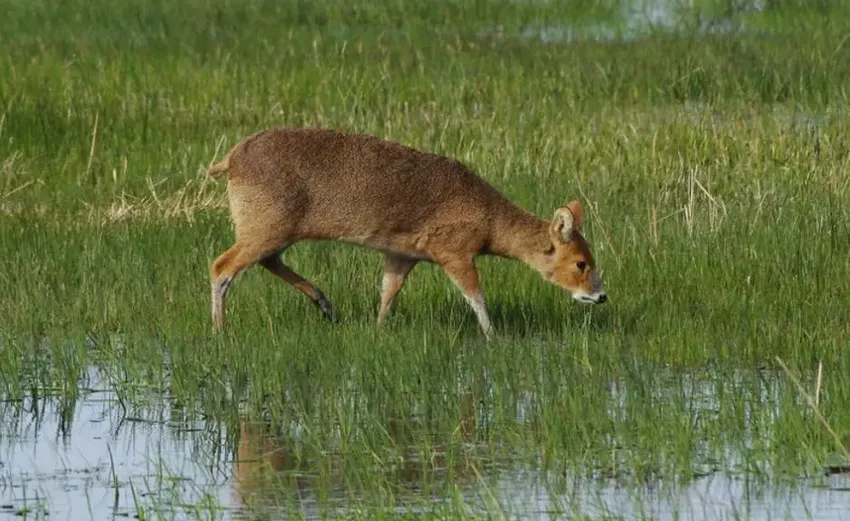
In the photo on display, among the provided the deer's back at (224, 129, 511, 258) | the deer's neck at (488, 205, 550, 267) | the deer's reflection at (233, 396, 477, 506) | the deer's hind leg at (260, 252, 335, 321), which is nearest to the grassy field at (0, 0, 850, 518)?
the deer's reflection at (233, 396, 477, 506)

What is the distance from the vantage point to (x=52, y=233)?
12.1m

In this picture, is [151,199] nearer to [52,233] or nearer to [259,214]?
[52,233]

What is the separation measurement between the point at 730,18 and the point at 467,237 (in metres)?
13.9

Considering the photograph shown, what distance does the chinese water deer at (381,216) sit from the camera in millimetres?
9992

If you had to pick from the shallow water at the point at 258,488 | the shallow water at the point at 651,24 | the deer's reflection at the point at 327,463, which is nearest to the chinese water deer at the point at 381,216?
the deer's reflection at the point at 327,463

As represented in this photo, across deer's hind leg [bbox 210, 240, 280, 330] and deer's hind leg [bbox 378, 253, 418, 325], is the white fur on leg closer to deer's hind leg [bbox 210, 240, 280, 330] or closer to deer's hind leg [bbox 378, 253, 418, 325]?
deer's hind leg [bbox 378, 253, 418, 325]

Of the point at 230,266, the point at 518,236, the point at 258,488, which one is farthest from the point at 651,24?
the point at 258,488

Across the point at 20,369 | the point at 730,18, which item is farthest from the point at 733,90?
the point at 20,369

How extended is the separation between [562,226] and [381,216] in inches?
43.1

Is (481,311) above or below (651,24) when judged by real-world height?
below

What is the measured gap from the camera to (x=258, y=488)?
6.74 metres

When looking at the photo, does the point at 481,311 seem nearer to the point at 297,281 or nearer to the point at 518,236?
the point at 518,236

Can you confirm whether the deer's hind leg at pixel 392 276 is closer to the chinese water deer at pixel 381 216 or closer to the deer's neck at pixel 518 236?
the chinese water deer at pixel 381 216

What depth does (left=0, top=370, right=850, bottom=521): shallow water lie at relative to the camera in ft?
20.8
